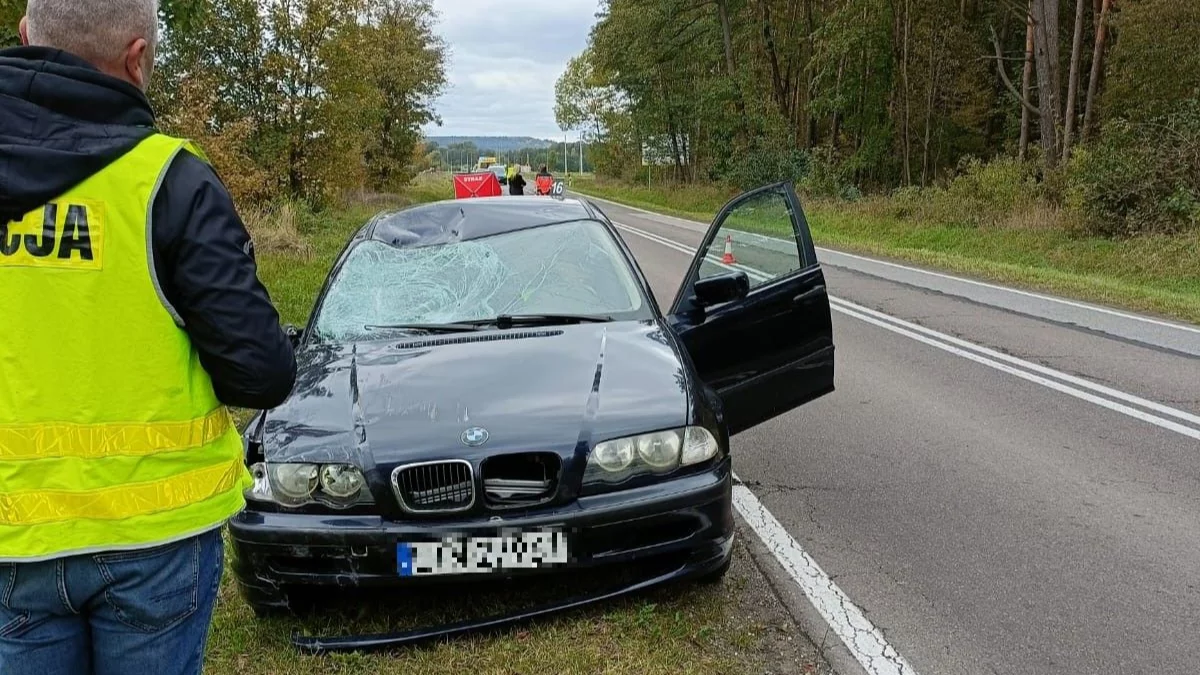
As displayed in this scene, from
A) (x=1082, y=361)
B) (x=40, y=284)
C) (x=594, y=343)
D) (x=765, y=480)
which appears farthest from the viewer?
(x=1082, y=361)

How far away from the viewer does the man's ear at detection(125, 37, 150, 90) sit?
1548mm

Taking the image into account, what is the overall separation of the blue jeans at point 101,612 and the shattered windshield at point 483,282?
2361 millimetres

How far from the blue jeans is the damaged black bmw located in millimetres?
1210

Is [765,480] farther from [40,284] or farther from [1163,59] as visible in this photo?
[1163,59]

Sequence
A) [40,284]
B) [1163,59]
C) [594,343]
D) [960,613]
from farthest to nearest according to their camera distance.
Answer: [1163,59] < [594,343] < [960,613] < [40,284]

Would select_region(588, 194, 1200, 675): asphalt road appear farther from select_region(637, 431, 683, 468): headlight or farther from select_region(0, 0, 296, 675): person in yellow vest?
select_region(0, 0, 296, 675): person in yellow vest

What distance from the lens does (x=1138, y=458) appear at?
16.4 ft

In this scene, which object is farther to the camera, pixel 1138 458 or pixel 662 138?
pixel 662 138

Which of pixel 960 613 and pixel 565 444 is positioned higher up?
pixel 565 444

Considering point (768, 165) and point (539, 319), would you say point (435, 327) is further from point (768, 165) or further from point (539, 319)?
point (768, 165)

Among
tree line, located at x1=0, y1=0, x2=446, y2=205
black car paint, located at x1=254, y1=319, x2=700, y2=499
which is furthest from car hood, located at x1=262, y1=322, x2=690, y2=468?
tree line, located at x1=0, y1=0, x2=446, y2=205

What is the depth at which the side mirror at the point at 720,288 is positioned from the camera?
4016 millimetres

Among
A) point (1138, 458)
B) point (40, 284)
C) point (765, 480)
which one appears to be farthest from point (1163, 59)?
point (40, 284)

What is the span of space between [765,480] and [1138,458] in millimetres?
2253
